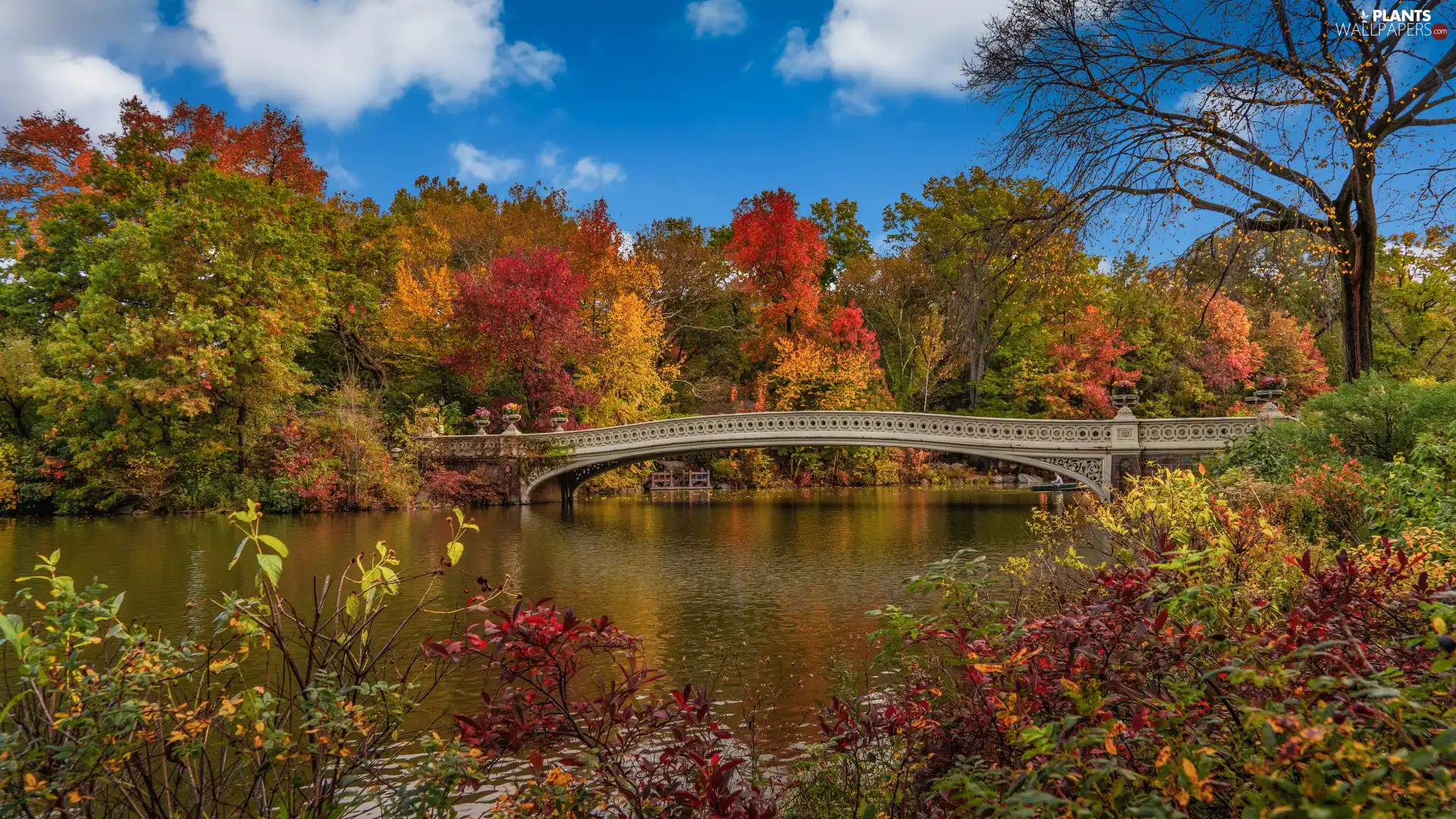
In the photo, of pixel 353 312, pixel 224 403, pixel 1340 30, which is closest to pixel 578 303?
pixel 353 312

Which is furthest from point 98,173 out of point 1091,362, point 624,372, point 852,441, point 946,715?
point 1091,362

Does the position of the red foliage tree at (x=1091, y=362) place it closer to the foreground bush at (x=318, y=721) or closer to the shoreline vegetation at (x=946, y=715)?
the shoreline vegetation at (x=946, y=715)

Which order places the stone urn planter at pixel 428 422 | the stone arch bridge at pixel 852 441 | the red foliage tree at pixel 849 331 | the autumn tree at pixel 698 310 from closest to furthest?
the stone arch bridge at pixel 852 441, the stone urn planter at pixel 428 422, the red foliage tree at pixel 849 331, the autumn tree at pixel 698 310

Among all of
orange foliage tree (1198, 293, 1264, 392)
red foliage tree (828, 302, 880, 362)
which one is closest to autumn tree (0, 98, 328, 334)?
red foliage tree (828, 302, 880, 362)

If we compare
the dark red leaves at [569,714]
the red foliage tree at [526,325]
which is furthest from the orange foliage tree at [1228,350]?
the dark red leaves at [569,714]

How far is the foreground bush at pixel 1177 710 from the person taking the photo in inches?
58.2

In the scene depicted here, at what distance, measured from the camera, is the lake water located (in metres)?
6.31

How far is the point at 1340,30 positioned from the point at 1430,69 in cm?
99

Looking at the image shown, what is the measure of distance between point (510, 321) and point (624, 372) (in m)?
4.51

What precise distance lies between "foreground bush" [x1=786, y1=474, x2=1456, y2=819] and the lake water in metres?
1.41

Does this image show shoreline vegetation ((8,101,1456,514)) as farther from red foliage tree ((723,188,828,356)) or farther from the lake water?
the lake water

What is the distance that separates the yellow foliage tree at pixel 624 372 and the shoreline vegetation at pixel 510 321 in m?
0.08

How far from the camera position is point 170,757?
7.70ft

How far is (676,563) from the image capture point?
1170 cm
